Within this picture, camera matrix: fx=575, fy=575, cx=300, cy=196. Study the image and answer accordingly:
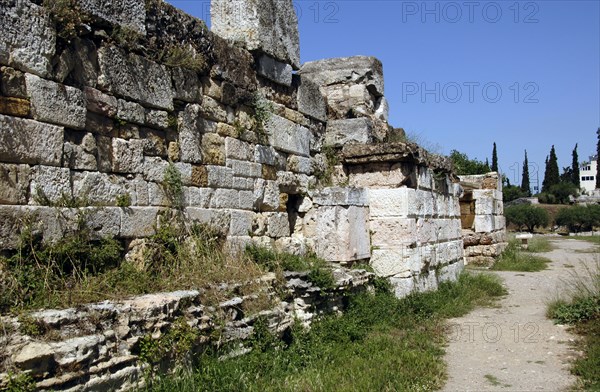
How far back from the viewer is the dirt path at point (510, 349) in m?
5.42

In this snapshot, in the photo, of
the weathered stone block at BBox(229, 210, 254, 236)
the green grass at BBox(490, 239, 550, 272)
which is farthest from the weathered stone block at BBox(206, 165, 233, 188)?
the green grass at BBox(490, 239, 550, 272)

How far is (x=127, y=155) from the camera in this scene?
202 inches

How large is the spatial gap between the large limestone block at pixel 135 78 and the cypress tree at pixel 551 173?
54661 mm

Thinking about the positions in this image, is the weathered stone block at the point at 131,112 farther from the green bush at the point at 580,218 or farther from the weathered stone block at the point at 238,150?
the green bush at the point at 580,218

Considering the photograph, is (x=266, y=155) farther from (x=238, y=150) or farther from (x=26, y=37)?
(x=26, y=37)

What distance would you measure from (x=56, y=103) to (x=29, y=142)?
405 millimetres

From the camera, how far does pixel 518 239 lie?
19.8 metres

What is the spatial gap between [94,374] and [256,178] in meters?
3.65

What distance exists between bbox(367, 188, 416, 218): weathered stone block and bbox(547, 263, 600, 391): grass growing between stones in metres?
2.37

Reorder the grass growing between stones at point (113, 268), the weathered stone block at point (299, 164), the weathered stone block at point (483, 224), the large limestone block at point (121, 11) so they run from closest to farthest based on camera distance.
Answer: the grass growing between stones at point (113, 268) < the large limestone block at point (121, 11) < the weathered stone block at point (299, 164) < the weathered stone block at point (483, 224)

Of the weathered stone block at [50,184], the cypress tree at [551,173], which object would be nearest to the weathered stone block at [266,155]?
the weathered stone block at [50,184]

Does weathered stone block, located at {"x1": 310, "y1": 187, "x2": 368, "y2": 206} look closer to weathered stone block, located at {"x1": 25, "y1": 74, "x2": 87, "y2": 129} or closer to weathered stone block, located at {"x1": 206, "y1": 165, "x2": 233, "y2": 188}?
weathered stone block, located at {"x1": 206, "y1": 165, "x2": 233, "y2": 188}

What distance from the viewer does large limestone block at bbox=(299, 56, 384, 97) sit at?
30.1ft

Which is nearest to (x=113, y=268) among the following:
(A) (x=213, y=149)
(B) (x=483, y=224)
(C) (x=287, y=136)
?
(A) (x=213, y=149)
